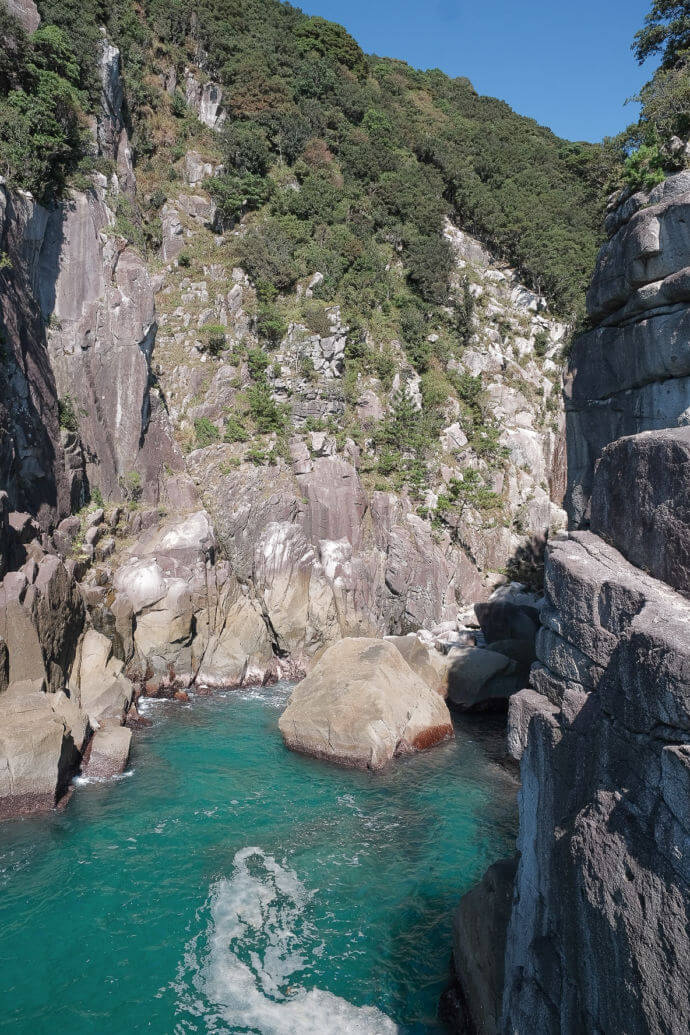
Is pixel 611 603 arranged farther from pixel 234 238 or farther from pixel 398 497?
pixel 234 238

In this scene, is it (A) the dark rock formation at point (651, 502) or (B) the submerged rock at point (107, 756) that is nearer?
(A) the dark rock formation at point (651, 502)

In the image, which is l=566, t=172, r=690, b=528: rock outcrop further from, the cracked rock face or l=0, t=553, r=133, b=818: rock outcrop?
l=0, t=553, r=133, b=818: rock outcrop

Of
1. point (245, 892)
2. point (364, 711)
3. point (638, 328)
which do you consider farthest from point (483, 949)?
point (638, 328)

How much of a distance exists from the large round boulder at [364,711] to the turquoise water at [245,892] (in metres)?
0.54

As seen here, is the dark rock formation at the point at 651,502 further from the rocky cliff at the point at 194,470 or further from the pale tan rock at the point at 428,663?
the pale tan rock at the point at 428,663

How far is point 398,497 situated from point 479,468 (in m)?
5.89

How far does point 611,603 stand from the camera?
16.8 feet

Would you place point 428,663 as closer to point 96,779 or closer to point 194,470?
point 96,779

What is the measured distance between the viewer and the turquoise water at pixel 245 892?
8.27 meters

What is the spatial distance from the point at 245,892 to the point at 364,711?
19.8 ft

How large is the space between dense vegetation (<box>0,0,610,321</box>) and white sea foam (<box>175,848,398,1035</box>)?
3032cm

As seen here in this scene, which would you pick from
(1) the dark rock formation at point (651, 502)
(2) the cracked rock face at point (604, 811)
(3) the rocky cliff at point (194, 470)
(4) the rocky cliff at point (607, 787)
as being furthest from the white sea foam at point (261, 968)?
(1) the dark rock formation at point (651, 502)

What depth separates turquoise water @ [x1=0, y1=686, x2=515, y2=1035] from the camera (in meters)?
8.27

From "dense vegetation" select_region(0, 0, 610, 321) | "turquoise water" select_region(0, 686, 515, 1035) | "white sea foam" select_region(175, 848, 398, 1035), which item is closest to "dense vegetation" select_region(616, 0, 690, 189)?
"dense vegetation" select_region(0, 0, 610, 321)
